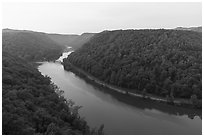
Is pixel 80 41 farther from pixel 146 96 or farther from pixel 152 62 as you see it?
pixel 146 96

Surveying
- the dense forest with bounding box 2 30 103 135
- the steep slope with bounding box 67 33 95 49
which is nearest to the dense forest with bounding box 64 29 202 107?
the dense forest with bounding box 2 30 103 135

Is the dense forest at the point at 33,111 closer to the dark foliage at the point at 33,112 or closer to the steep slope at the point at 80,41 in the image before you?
the dark foliage at the point at 33,112

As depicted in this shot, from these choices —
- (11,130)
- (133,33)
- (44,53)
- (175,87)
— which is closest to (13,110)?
(11,130)

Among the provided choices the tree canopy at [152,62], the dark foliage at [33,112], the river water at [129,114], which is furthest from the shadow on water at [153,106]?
the dark foliage at [33,112]

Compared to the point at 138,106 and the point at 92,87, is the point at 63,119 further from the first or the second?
the point at 92,87

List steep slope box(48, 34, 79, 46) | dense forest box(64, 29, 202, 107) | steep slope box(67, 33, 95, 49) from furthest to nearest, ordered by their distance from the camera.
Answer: steep slope box(48, 34, 79, 46), steep slope box(67, 33, 95, 49), dense forest box(64, 29, 202, 107)

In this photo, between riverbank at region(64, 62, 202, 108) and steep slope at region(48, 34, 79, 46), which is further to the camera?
steep slope at region(48, 34, 79, 46)

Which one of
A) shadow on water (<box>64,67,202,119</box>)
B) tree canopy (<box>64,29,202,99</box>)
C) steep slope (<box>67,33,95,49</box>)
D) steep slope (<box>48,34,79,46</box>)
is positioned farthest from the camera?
steep slope (<box>48,34,79,46</box>)

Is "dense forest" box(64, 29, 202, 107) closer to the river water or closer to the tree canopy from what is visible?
the tree canopy

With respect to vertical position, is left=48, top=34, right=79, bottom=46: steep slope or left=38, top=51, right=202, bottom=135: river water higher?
left=48, top=34, right=79, bottom=46: steep slope

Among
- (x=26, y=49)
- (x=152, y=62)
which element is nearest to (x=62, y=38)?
(x=26, y=49)
